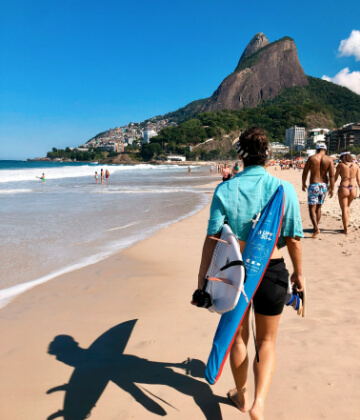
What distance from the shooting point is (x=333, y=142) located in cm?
15212

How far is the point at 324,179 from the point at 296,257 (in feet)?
Result: 16.2

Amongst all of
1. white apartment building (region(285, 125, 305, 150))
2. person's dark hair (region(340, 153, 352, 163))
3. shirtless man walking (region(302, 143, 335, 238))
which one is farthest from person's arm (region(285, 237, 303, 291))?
white apartment building (region(285, 125, 305, 150))

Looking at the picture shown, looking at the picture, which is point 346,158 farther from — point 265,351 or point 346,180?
point 265,351

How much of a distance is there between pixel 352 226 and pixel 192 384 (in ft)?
20.7

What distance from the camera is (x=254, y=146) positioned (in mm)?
1905

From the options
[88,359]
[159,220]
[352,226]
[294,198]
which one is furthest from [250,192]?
[159,220]

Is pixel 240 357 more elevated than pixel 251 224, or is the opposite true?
pixel 251 224

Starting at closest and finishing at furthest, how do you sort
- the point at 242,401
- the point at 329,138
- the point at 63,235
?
the point at 242,401
the point at 63,235
the point at 329,138

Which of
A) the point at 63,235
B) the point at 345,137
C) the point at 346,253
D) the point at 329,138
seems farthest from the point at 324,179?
the point at 329,138

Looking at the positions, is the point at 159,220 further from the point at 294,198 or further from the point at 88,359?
the point at 294,198

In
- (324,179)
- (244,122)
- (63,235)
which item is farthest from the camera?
(244,122)

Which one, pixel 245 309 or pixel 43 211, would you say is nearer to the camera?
pixel 245 309

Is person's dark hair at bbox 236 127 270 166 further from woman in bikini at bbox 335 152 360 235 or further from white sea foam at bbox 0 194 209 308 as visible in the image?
woman in bikini at bbox 335 152 360 235

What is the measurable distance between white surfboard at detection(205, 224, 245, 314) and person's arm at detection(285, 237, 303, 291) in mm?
378
